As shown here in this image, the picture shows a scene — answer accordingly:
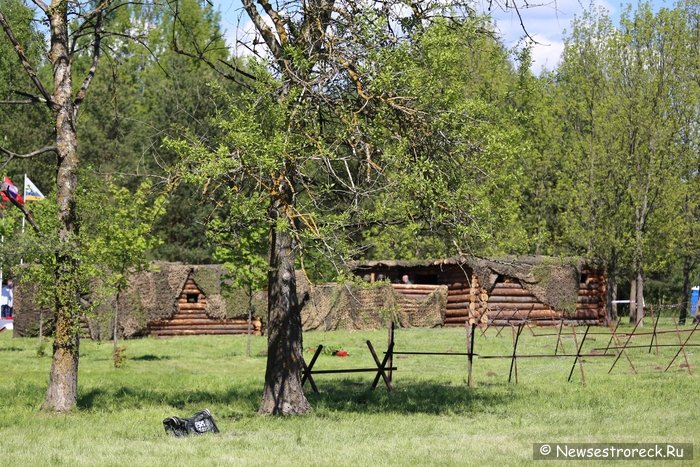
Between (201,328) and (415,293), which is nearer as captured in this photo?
(201,328)

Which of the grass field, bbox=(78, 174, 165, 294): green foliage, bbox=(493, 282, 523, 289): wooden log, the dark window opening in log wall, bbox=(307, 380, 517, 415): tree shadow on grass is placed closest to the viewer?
the grass field

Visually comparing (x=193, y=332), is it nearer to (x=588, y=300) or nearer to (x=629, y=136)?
(x=588, y=300)

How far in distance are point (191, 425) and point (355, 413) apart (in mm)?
3230

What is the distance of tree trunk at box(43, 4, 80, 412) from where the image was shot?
1581 centimetres

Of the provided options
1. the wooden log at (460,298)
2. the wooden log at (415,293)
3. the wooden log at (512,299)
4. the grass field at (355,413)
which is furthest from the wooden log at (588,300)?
the grass field at (355,413)

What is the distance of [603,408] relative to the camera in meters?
16.2

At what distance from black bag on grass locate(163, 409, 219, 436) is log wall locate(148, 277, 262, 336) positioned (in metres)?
25.1

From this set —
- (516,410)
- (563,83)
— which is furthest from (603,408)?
(563,83)

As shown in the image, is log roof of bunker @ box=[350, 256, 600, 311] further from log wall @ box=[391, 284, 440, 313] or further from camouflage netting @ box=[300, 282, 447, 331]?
camouflage netting @ box=[300, 282, 447, 331]

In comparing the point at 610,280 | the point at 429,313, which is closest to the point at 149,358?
the point at 429,313

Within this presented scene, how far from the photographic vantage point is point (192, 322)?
39.7 metres

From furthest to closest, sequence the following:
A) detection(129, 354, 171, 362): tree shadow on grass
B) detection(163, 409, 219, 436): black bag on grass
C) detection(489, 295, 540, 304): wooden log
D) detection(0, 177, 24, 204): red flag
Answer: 1. detection(489, 295, 540, 304): wooden log
2. detection(129, 354, 171, 362): tree shadow on grass
3. detection(0, 177, 24, 204): red flag
4. detection(163, 409, 219, 436): black bag on grass

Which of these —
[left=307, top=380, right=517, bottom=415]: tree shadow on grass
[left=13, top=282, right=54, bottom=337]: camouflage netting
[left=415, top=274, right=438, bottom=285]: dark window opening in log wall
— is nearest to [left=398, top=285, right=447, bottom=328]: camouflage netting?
[left=415, top=274, right=438, bottom=285]: dark window opening in log wall

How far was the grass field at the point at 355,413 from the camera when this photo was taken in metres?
12.2
